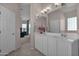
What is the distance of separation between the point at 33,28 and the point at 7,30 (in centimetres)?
52

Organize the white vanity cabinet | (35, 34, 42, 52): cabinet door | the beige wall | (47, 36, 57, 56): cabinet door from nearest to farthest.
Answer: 1. the white vanity cabinet
2. the beige wall
3. (47, 36, 57, 56): cabinet door
4. (35, 34, 42, 52): cabinet door

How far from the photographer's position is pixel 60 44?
76.3 inches

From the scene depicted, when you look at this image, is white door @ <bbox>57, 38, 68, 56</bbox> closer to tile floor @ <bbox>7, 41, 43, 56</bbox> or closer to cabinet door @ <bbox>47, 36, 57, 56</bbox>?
cabinet door @ <bbox>47, 36, 57, 56</bbox>

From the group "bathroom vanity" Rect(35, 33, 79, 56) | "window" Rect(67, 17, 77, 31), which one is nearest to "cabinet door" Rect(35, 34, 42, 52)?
"bathroom vanity" Rect(35, 33, 79, 56)

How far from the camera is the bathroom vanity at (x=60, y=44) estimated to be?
5.66 feet

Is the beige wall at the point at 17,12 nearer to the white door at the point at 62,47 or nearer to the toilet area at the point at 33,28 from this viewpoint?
the toilet area at the point at 33,28

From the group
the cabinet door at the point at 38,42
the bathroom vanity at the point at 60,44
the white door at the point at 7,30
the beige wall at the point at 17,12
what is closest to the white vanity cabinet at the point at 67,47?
the bathroom vanity at the point at 60,44

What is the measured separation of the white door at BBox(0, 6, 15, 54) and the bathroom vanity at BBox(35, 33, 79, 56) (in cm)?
63

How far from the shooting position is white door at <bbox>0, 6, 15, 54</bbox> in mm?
1965

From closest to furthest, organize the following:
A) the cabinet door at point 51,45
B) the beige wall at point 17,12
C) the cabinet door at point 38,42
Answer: the beige wall at point 17,12 < the cabinet door at point 51,45 < the cabinet door at point 38,42

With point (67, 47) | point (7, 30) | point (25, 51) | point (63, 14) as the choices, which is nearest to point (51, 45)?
point (67, 47)

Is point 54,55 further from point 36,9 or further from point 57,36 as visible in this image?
point 36,9

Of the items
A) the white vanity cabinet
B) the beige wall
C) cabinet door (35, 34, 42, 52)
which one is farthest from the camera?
cabinet door (35, 34, 42, 52)

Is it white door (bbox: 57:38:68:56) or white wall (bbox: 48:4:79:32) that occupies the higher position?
white wall (bbox: 48:4:79:32)
